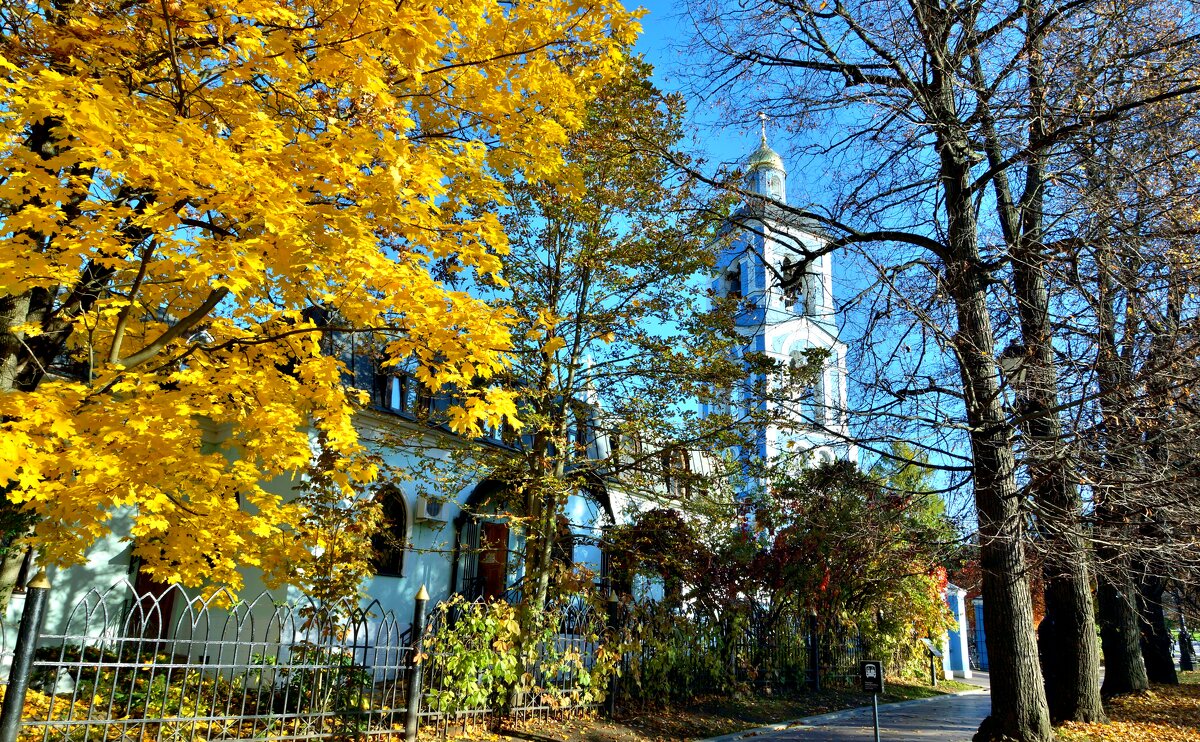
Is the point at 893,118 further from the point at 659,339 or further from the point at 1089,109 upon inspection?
the point at 659,339

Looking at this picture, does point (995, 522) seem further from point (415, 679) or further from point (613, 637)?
point (415, 679)

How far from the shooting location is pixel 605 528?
10.7 m

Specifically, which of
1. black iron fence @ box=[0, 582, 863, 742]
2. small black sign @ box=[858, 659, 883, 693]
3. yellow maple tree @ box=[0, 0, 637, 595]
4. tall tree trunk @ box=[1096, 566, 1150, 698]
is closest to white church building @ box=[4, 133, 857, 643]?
black iron fence @ box=[0, 582, 863, 742]

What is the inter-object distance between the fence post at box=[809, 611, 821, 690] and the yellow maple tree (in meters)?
12.8

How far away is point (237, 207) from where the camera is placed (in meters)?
4.55

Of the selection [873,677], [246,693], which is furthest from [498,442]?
[873,677]

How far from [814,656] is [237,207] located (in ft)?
51.8

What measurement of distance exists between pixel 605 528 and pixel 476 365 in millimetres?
5626

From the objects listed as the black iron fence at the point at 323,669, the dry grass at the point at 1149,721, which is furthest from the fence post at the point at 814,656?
the dry grass at the point at 1149,721

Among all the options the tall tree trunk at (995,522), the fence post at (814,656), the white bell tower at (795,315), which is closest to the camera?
the tall tree trunk at (995,522)

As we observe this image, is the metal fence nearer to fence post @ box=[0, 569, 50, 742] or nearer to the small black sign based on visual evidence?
fence post @ box=[0, 569, 50, 742]

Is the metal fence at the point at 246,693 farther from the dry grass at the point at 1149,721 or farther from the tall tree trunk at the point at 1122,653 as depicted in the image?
the tall tree trunk at the point at 1122,653

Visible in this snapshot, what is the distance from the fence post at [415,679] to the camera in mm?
7336

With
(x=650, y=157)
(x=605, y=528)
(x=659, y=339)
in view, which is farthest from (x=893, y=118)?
(x=605, y=528)
